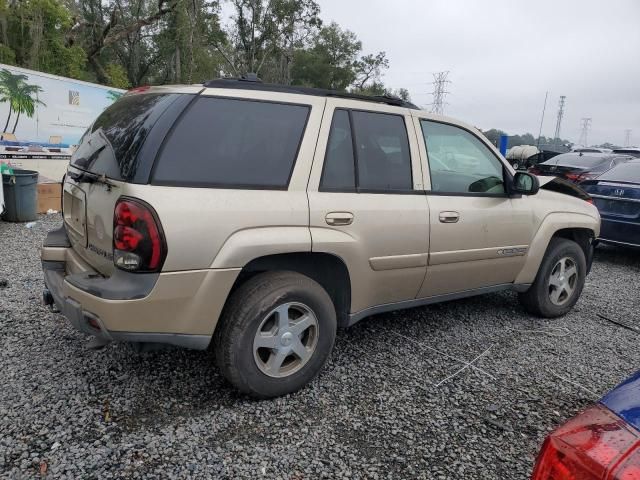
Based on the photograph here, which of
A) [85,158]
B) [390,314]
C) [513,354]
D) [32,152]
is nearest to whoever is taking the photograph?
[85,158]

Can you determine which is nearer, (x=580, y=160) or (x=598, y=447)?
(x=598, y=447)

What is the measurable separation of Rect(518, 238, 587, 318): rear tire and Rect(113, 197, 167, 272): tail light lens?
3508 millimetres

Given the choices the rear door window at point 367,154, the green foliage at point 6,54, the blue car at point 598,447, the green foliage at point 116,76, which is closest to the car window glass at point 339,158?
the rear door window at point 367,154

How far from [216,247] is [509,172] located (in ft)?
8.79

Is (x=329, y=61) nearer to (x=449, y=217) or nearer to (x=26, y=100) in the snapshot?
(x=26, y=100)

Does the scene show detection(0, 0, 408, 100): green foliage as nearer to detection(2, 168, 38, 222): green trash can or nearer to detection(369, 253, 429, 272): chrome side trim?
detection(2, 168, 38, 222): green trash can

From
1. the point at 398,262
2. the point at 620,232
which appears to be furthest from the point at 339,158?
the point at 620,232

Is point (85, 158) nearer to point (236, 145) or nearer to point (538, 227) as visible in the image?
point (236, 145)

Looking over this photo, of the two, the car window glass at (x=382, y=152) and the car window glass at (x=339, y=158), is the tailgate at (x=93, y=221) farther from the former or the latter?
the car window glass at (x=382, y=152)

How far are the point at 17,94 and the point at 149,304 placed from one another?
850 centimetres

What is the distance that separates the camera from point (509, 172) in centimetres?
395

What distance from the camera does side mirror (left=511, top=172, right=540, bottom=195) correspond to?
12.7 feet

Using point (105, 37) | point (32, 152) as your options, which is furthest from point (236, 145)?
point (105, 37)

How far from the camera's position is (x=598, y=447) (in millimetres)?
1166
